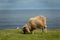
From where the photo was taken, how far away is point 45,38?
12727 millimetres

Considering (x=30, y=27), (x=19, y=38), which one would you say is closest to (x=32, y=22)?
(x=30, y=27)

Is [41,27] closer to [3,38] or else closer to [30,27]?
[30,27]

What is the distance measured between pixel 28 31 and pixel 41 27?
0.99 metres

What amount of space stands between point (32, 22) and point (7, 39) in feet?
12.6

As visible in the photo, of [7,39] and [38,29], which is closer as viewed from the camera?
[7,39]

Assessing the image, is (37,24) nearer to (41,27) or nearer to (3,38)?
(41,27)

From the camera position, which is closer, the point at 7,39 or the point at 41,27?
the point at 7,39

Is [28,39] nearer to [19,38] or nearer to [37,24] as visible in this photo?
[19,38]

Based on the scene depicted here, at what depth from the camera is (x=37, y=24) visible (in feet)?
53.5

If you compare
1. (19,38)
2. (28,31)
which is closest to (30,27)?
(28,31)

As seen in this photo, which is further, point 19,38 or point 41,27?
point 41,27

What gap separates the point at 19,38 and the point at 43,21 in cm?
395

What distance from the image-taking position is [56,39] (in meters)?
12.5

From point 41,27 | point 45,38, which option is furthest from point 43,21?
point 45,38
